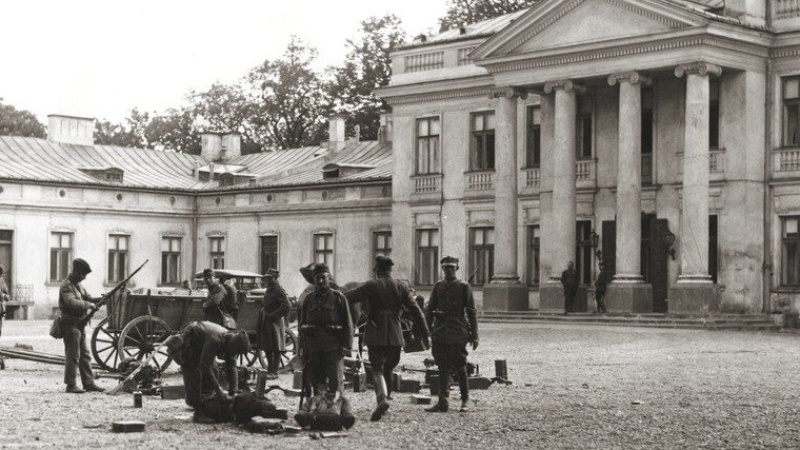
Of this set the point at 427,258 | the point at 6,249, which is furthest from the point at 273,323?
the point at 6,249

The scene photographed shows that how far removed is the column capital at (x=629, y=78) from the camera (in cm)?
3541

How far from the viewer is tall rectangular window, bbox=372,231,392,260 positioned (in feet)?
148

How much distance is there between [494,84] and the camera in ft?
133

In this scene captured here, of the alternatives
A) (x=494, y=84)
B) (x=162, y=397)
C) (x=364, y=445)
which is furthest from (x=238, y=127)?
(x=364, y=445)

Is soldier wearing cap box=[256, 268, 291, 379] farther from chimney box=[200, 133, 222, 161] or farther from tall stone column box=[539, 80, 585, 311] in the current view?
chimney box=[200, 133, 222, 161]

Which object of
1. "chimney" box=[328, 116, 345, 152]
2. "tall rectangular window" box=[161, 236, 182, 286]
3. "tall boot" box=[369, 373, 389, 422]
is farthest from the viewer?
"chimney" box=[328, 116, 345, 152]

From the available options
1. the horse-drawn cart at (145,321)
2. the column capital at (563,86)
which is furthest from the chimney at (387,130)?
the horse-drawn cart at (145,321)

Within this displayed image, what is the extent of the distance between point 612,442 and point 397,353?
3.35 metres

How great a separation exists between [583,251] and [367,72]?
25.9 m

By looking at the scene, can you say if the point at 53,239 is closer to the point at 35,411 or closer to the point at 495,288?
the point at 495,288

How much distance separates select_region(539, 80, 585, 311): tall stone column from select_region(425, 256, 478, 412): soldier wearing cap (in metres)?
21.4

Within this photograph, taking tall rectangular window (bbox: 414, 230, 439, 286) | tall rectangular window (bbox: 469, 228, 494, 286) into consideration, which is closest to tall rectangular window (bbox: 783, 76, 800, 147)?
tall rectangular window (bbox: 469, 228, 494, 286)

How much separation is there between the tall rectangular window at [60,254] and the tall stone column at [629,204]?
1970cm

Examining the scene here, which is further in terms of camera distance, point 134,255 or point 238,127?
point 238,127
